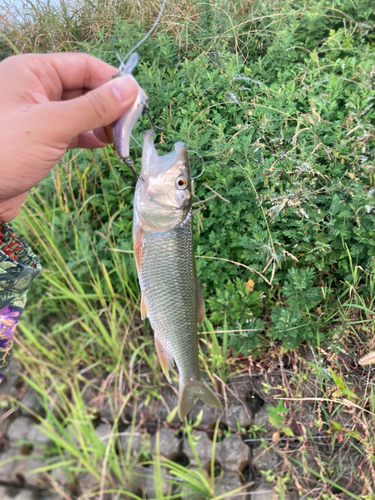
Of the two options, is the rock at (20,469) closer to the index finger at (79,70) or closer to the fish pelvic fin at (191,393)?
the fish pelvic fin at (191,393)

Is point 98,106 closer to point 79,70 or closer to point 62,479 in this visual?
point 79,70

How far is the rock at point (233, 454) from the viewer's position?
82.8 inches

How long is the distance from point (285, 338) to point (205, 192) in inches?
44.1

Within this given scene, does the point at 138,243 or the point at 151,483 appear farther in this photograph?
the point at 151,483

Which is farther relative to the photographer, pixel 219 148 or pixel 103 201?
pixel 103 201

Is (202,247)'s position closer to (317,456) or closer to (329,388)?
(329,388)

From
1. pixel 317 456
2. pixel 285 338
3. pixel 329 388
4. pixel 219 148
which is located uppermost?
pixel 219 148

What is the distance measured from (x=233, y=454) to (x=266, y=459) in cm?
21

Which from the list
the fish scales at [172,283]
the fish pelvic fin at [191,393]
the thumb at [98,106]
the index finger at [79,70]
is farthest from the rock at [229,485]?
the index finger at [79,70]

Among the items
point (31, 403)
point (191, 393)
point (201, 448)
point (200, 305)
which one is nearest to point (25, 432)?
point (31, 403)

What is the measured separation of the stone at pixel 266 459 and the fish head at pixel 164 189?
1611mm

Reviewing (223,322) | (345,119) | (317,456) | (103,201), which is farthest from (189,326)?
(345,119)

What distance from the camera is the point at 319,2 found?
7.91ft

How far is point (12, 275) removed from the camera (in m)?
1.62
